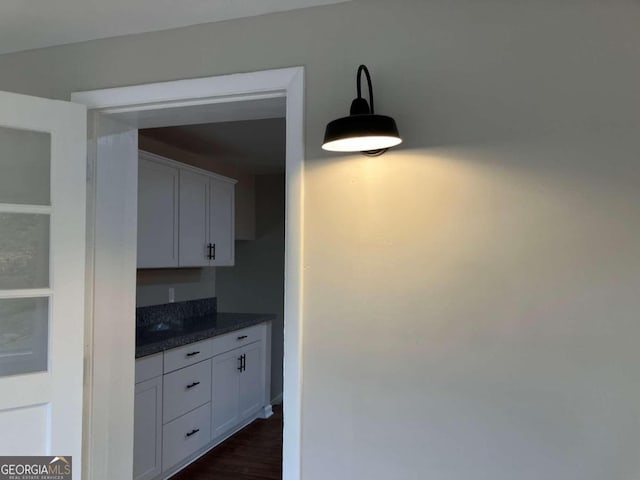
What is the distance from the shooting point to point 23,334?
1.75m

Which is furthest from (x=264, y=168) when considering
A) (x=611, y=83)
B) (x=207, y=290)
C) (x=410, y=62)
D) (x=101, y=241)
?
(x=611, y=83)

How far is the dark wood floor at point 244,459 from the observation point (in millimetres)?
3322

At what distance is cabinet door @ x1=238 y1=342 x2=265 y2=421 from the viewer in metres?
4.16

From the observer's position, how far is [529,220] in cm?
138

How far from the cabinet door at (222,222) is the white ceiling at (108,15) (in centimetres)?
237

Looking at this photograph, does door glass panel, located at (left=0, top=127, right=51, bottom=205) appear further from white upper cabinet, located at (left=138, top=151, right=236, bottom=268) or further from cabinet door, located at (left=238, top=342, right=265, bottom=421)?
cabinet door, located at (left=238, top=342, right=265, bottom=421)

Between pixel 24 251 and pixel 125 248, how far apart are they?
379mm

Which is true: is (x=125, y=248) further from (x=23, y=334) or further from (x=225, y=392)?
(x=225, y=392)

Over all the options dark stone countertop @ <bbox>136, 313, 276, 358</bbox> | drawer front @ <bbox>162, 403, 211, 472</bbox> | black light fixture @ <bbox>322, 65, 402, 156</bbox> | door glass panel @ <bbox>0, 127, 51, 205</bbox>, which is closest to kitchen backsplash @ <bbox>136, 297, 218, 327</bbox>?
dark stone countertop @ <bbox>136, 313, 276, 358</bbox>

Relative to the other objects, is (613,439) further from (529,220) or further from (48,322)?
(48,322)

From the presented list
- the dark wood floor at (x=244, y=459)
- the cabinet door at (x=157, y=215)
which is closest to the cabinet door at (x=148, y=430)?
the dark wood floor at (x=244, y=459)

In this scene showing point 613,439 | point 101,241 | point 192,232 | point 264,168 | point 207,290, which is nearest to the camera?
point 613,439

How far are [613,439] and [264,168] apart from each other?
13.8 ft

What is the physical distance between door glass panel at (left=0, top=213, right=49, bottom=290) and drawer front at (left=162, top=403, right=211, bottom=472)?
1743mm
